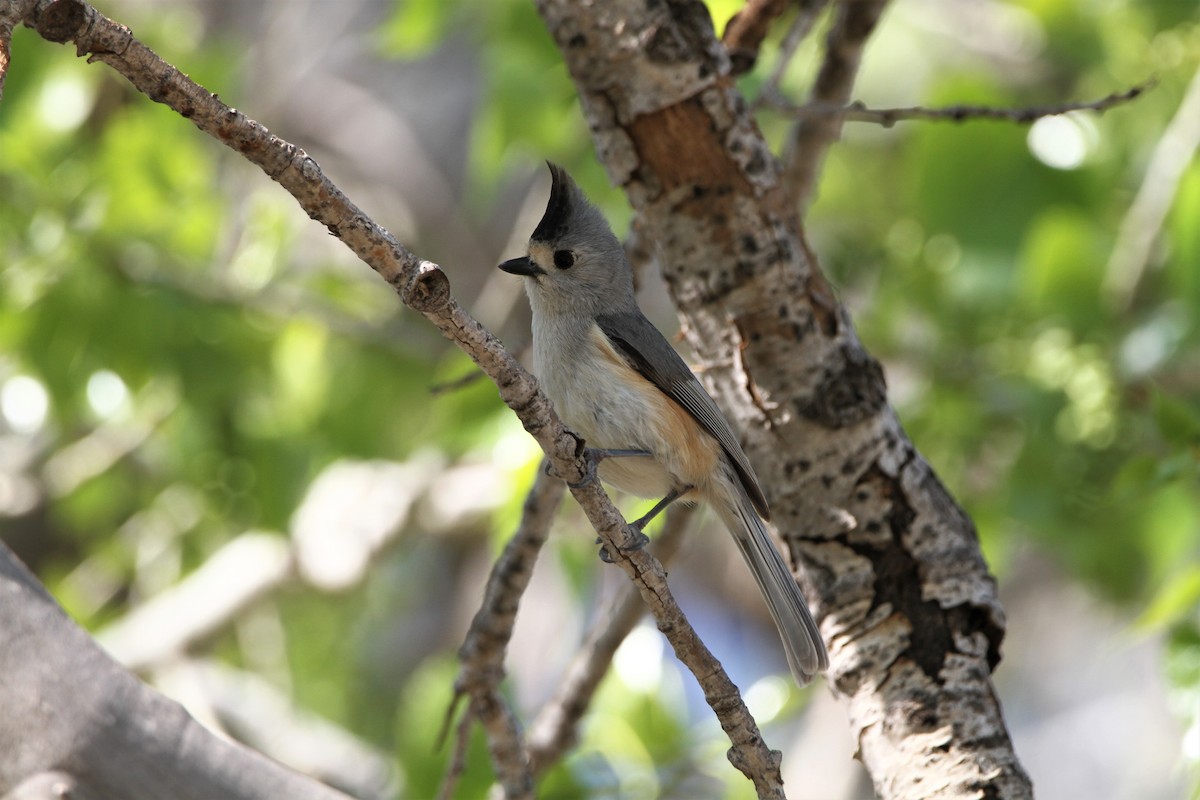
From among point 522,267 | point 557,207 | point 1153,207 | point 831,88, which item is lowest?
point 522,267

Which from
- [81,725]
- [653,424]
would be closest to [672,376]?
[653,424]

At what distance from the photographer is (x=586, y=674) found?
2775mm

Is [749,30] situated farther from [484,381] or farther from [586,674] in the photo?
[586,674]

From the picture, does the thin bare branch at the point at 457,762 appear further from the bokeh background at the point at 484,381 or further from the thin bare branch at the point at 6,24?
the thin bare branch at the point at 6,24

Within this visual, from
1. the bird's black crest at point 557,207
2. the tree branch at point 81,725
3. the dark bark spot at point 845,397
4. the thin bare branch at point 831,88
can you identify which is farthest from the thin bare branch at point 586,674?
the tree branch at point 81,725

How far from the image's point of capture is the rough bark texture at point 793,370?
223 cm

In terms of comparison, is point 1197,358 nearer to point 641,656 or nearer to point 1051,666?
point 641,656

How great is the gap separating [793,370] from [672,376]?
422 millimetres

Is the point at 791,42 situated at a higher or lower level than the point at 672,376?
higher

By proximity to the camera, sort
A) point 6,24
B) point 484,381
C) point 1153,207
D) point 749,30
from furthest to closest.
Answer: point 1153,207 → point 484,381 → point 749,30 → point 6,24

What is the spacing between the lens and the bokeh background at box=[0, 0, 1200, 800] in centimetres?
327

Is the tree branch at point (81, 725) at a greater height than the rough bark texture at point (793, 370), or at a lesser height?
lesser

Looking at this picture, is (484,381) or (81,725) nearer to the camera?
(81,725)

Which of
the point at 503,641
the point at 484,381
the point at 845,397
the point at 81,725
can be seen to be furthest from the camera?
the point at 484,381
